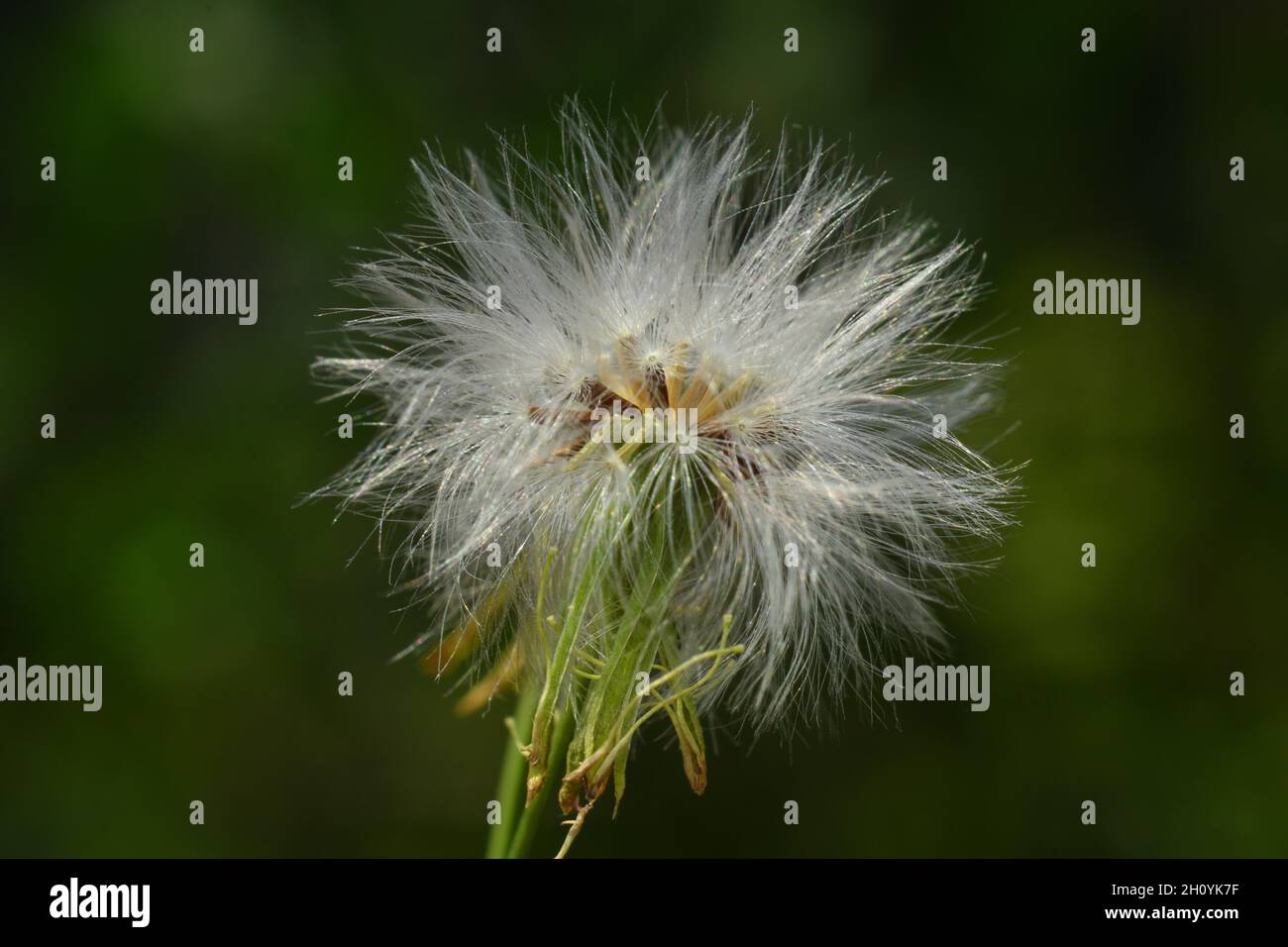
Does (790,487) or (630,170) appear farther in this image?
(630,170)

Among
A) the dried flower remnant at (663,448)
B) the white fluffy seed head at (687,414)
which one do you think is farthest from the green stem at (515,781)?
the white fluffy seed head at (687,414)

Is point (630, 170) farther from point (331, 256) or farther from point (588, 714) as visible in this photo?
point (331, 256)

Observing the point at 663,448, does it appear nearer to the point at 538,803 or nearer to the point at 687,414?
the point at 687,414

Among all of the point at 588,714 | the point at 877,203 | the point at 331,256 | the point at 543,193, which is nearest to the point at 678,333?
the point at 543,193

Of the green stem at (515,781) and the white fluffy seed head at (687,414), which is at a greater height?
the white fluffy seed head at (687,414)

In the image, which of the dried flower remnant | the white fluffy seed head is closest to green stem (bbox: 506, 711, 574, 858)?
the dried flower remnant

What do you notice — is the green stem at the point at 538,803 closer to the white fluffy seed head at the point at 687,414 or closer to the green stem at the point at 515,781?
the green stem at the point at 515,781
